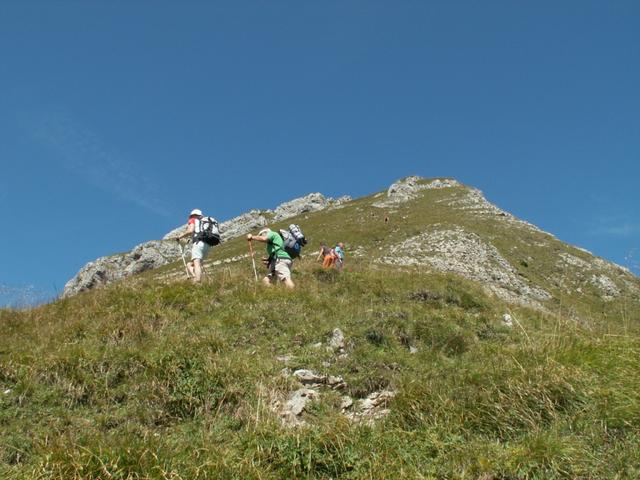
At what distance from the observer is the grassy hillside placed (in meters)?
5.52

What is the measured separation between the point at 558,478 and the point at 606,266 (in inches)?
2274

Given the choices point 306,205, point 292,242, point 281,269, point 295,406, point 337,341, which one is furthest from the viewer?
point 306,205

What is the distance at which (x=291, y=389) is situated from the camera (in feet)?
26.7

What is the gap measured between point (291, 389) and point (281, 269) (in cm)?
710

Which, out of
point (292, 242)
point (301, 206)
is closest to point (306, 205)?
point (301, 206)

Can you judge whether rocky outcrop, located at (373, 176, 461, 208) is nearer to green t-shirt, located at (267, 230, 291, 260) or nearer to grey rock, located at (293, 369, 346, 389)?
green t-shirt, located at (267, 230, 291, 260)

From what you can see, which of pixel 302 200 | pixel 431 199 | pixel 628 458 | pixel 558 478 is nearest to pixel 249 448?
pixel 558 478

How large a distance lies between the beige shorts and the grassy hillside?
52.0 inches

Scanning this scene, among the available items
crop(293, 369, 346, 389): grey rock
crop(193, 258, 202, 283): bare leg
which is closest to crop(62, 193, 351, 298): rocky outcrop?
crop(193, 258, 202, 283): bare leg

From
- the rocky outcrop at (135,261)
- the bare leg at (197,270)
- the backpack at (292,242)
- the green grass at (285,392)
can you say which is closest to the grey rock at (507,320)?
the green grass at (285,392)

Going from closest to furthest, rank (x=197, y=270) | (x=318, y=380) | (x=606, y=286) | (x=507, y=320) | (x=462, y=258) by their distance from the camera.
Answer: (x=318, y=380) < (x=507, y=320) < (x=197, y=270) < (x=462, y=258) < (x=606, y=286)

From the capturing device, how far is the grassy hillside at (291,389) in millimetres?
5523

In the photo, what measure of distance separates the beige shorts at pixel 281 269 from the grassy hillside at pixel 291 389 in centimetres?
132

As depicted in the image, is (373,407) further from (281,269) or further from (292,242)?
(292,242)
